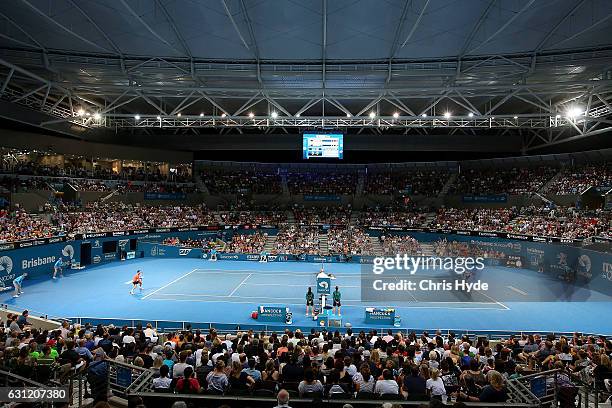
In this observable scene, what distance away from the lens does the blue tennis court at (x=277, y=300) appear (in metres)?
19.2

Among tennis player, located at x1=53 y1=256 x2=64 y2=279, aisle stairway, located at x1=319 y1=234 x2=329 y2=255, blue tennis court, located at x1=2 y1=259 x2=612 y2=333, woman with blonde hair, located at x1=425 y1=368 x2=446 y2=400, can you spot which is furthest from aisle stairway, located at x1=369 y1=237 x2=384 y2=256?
woman with blonde hair, located at x1=425 y1=368 x2=446 y2=400

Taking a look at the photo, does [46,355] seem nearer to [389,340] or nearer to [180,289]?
[389,340]

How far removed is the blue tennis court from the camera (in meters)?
19.2

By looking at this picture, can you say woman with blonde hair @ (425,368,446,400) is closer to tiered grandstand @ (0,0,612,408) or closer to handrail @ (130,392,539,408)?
tiered grandstand @ (0,0,612,408)

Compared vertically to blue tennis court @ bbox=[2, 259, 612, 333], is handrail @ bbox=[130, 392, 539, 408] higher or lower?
higher

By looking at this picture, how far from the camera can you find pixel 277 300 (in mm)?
23000

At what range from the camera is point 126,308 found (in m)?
20.9

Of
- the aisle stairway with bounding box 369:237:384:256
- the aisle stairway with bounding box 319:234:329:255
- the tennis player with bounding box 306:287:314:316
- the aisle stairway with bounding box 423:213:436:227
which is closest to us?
the tennis player with bounding box 306:287:314:316

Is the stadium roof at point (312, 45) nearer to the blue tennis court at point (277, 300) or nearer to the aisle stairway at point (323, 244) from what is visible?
the blue tennis court at point (277, 300)

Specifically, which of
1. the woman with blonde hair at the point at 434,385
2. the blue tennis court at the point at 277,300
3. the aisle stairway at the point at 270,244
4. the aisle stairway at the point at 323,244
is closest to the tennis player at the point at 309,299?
the blue tennis court at the point at 277,300

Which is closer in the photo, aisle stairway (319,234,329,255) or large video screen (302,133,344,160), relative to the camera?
large video screen (302,133,344,160)

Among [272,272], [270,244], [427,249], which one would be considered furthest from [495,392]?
[270,244]

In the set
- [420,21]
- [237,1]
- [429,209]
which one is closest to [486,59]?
[420,21]

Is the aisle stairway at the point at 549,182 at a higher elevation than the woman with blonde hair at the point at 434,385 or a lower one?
higher
